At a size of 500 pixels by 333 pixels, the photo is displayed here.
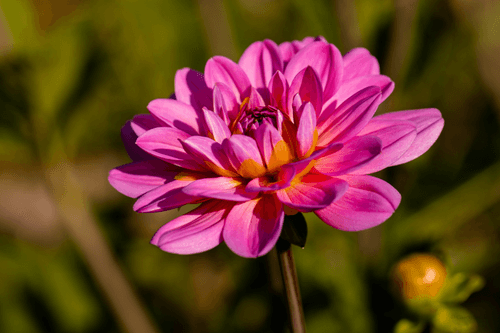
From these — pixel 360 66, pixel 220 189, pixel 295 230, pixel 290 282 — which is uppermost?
pixel 360 66

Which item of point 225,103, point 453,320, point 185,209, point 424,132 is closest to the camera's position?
point 424,132

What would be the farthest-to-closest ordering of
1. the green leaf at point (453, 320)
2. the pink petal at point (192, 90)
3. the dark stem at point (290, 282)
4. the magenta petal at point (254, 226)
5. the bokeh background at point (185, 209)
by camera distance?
the bokeh background at point (185, 209)
the green leaf at point (453, 320)
the pink petal at point (192, 90)
the dark stem at point (290, 282)
the magenta petal at point (254, 226)

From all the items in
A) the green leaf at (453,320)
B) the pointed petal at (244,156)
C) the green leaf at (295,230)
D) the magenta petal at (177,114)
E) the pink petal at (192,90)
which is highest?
the pink petal at (192,90)

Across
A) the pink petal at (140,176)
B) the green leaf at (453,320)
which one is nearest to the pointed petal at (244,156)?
the pink petal at (140,176)

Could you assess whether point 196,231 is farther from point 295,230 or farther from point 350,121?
point 350,121

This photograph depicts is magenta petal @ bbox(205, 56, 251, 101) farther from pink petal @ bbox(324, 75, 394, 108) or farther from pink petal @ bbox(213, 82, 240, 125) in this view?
pink petal @ bbox(324, 75, 394, 108)

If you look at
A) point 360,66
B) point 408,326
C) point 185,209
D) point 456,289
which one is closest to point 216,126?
point 360,66

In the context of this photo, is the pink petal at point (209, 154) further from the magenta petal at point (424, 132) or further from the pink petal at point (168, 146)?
the magenta petal at point (424, 132)
